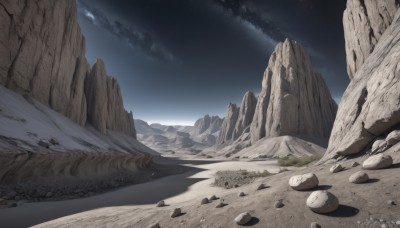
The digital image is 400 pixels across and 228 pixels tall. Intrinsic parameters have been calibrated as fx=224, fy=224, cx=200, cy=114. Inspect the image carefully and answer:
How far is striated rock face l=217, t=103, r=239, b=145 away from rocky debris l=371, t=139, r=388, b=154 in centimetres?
11836

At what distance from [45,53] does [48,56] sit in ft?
1.91

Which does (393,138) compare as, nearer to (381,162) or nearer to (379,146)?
(379,146)

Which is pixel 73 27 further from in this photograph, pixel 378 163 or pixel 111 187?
pixel 378 163

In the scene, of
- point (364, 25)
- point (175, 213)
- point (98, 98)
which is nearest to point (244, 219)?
point (175, 213)

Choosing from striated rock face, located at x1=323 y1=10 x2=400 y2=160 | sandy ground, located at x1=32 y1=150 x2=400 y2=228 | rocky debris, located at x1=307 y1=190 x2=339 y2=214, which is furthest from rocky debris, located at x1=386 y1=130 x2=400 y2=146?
rocky debris, located at x1=307 y1=190 x2=339 y2=214

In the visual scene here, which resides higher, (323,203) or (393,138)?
(393,138)

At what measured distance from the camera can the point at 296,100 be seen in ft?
209

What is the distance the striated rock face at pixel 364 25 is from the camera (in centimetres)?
1341

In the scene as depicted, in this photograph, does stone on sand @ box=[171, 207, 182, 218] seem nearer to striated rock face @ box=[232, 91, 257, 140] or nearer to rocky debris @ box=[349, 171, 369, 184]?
rocky debris @ box=[349, 171, 369, 184]

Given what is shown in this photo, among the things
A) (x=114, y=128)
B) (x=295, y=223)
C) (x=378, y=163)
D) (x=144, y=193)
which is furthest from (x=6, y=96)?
(x=114, y=128)

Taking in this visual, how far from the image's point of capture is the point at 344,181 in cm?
659

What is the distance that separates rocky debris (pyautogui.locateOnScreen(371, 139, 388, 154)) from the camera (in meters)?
8.01

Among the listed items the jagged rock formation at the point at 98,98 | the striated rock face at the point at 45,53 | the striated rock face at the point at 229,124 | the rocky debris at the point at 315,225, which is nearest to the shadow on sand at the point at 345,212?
the rocky debris at the point at 315,225

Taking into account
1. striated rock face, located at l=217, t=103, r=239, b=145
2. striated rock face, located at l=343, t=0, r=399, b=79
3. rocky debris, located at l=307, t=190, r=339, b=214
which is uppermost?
striated rock face, located at l=217, t=103, r=239, b=145
